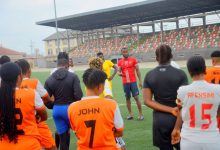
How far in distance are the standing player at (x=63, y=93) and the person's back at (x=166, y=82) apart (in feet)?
5.38

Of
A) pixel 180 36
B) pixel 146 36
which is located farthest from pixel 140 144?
pixel 146 36

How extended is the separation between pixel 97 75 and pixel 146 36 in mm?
48455

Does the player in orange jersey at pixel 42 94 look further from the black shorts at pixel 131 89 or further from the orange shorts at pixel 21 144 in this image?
the black shorts at pixel 131 89

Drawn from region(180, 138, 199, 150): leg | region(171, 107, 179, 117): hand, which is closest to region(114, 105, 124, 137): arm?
region(180, 138, 199, 150): leg

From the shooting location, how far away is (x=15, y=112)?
11.5 ft

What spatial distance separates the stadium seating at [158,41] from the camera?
139 ft

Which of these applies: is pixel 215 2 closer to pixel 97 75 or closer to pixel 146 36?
pixel 146 36

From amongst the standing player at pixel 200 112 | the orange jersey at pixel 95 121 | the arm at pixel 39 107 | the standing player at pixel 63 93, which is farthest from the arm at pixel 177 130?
the standing player at pixel 63 93

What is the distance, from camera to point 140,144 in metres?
6.63

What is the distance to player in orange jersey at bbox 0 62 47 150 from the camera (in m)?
3.49

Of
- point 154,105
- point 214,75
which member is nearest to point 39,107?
point 154,105

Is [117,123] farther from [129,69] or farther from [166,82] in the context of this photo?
[129,69]

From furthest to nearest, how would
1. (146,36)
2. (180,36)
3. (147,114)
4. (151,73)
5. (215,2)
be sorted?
(146,36)
(180,36)
(215,2)
(147,114)
(151,73)

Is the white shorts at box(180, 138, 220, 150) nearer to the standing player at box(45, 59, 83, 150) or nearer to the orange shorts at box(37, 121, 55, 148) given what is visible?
the orange shorts at box(37, 121, 55, 148)
